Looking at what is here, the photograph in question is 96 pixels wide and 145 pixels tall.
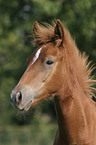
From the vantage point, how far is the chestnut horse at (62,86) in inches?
131

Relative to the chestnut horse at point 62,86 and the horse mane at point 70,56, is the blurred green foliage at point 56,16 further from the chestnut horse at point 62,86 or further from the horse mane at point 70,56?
the chestnut horse at point 62,86

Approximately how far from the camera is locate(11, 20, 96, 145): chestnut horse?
10.9 feet

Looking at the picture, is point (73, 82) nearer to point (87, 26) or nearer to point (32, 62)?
point (32, 62)

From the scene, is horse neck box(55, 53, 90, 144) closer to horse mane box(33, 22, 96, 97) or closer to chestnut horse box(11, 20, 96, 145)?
chestnut horse box(11, 20, 96, 145)

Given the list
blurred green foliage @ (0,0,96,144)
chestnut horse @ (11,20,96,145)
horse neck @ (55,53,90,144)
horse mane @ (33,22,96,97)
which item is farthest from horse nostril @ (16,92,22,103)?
blurred green foliage @ (0,0,96,144)

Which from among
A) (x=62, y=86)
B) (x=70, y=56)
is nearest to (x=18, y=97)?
(x=62, y=86)

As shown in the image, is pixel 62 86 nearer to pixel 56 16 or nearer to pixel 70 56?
pixel 70 56

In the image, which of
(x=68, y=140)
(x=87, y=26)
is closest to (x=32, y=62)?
(x=68, y=140)

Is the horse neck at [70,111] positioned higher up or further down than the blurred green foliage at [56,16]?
further down

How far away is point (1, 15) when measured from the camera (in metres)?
11.7

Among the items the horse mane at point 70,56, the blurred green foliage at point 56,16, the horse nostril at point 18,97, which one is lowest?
the horse nostril at point 18,97

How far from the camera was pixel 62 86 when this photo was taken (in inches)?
138

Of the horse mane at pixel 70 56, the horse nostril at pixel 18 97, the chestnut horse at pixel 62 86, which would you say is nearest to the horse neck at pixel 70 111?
the chestnut horse at pixel 62 86

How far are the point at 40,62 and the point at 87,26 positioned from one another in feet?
21.6
